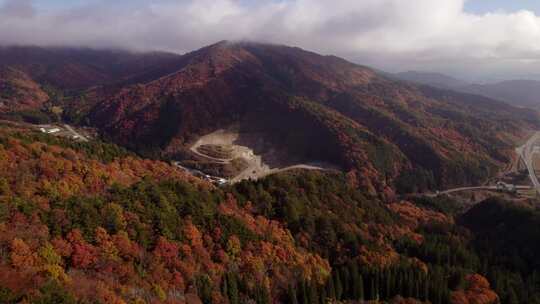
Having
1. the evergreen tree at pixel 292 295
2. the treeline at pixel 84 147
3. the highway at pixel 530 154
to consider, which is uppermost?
the treeline at pixel 84 147

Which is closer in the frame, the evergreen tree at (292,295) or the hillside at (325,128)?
the evergreen tree at (292,295)

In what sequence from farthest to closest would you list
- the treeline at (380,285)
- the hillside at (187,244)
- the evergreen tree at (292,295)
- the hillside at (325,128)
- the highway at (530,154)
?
the hillside at (325,128) < the highway at (530,154) < the treeline at (380,285) < the evergreen tree at (292,295) < the hillside at (187,244)

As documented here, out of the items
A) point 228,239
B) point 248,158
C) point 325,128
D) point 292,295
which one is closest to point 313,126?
point 325,128

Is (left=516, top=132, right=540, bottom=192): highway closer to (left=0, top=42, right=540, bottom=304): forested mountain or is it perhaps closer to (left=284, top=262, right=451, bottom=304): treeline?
(left=0, top=42, right=540, bottom=304): forested mountain

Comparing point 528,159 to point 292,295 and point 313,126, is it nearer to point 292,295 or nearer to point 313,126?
point 313,126

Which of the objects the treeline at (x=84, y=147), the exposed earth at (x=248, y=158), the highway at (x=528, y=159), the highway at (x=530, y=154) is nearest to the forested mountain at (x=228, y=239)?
the treeline at (x=84, y=147)

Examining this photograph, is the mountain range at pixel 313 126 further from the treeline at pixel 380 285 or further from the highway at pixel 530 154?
the treeline at pixel 380 285
